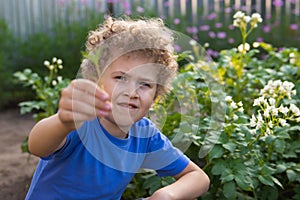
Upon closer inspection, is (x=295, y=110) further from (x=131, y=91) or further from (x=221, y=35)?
(x=221, y=35)

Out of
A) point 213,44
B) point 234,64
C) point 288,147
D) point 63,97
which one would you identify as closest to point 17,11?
point 213,44

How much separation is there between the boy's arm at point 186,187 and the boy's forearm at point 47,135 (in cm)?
44

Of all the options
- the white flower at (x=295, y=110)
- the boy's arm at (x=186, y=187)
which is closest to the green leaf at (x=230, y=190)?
the boy's arm at (x=186, y=187)

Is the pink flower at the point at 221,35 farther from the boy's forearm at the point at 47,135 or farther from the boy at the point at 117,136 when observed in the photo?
the boy's forearm at the point at 47,135

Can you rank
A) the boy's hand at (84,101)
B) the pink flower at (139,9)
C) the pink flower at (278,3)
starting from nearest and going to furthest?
1. the boy's hand at (84,101)
2. the pink flower at (139,9)
3. the pink flower at (278,3)

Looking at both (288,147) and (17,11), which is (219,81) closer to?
(288,147)

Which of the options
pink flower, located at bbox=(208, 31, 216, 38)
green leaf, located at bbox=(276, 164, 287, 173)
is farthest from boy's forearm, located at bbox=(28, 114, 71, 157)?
pink flower, located at bbox=(208, 31, 216, 38)

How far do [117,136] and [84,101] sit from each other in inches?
24.3

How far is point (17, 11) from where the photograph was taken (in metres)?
6.36

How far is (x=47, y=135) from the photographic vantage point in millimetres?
1483

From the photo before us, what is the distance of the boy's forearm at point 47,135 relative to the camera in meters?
1.43

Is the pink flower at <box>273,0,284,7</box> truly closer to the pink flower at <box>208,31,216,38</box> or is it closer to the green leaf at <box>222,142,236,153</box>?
the pink flower at <box>208,31,216,38</box>

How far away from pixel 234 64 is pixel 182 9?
405cm

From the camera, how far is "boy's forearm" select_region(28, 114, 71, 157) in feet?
4.70
